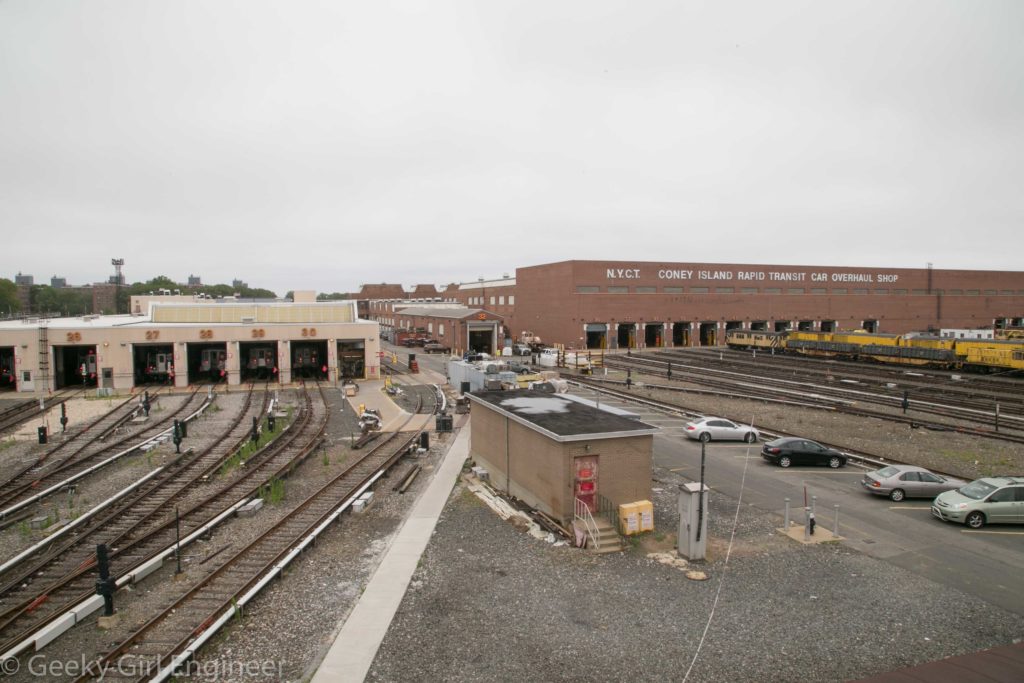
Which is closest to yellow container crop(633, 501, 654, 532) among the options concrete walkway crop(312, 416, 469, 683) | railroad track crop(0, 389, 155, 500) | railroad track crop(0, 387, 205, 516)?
concrete walkway crop(312, 416, 469, 683)

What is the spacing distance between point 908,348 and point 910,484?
4444 cm

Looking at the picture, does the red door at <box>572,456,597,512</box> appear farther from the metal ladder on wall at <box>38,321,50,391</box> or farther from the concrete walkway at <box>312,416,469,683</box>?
the metal ladder on wall at <box>38,321,50,391</box>

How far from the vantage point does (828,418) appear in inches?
1278

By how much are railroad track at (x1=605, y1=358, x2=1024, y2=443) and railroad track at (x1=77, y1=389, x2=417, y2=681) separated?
1111 inches

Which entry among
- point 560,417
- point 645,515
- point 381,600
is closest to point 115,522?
point 381,600

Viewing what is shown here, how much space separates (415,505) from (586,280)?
5808 centimetres

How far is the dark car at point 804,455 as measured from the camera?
22.9 metres

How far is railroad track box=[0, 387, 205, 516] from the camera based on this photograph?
1947cm

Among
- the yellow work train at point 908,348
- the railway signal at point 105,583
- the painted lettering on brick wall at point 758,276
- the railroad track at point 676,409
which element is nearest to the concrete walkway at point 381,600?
the railway signal at point 105,583

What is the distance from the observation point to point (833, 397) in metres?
39.6

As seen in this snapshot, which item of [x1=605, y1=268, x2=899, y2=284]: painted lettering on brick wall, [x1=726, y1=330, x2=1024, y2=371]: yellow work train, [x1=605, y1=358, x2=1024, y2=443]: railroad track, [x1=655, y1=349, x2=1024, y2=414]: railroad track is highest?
[x1=605, y1=268, x2=899, y2=284]: painted lettering on brick wall

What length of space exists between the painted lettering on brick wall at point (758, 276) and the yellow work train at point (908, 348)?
11.8 metres

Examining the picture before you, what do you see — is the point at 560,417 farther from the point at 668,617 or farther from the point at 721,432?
the point at 721,432

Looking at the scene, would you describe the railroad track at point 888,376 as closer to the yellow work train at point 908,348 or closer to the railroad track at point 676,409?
the yellow work train at point 908,348
